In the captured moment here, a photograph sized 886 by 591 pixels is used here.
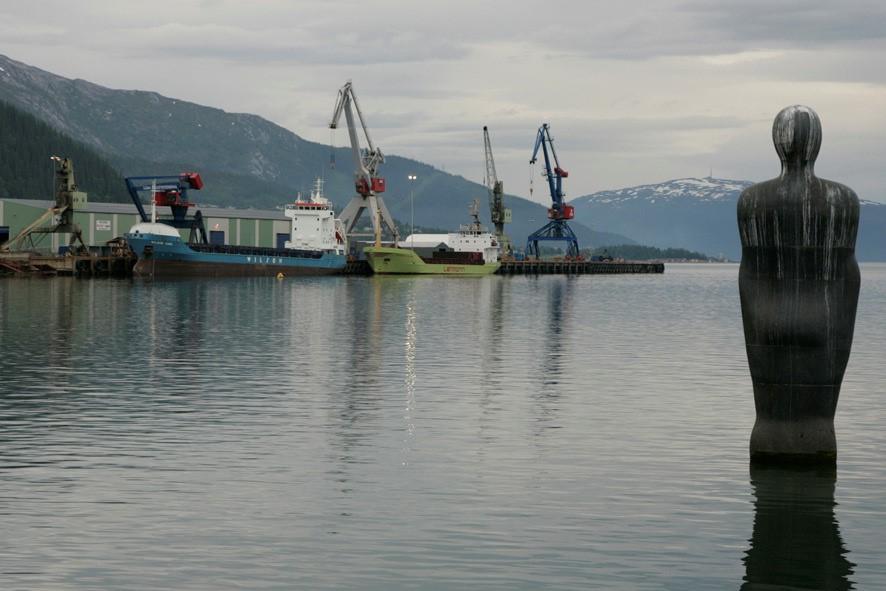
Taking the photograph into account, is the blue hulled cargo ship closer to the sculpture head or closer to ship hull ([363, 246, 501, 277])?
ship hull ([363, 246, 501, 277])

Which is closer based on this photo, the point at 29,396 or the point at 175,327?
the point at 29,396

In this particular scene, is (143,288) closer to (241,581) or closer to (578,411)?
(578,411)

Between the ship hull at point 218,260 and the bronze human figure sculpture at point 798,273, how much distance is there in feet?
427

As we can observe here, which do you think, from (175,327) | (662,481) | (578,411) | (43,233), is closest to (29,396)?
(578,411)

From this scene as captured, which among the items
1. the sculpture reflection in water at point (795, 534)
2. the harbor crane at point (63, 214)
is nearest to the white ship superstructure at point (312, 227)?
the harbor crane at point (63, 214)

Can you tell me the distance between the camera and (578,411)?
107 ft

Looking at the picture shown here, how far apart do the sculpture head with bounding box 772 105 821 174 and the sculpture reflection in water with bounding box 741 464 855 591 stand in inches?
210

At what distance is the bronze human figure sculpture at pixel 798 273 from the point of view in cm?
2059

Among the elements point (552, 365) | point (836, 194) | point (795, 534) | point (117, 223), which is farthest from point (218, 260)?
point (795, 534)

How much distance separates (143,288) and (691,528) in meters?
97.5

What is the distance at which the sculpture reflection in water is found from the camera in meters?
16.7

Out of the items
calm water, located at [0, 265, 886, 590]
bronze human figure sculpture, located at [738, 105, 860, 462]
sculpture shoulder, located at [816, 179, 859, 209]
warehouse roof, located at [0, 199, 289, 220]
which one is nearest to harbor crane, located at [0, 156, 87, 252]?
warehouse roof, located at [0, 199, 289, 220]

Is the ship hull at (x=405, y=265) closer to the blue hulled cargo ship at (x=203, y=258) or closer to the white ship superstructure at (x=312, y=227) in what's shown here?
the white ship superstructure at (x=312, y=227)

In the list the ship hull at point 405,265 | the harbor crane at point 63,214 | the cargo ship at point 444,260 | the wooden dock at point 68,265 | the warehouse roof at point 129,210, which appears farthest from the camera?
the cargo ship at point 444,260
